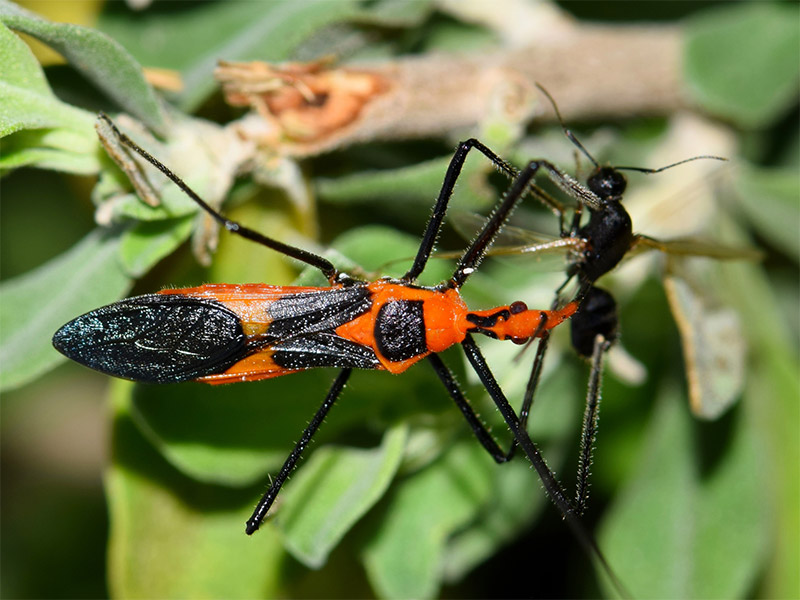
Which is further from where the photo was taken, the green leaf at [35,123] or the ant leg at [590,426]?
the ant leg at [590,426]

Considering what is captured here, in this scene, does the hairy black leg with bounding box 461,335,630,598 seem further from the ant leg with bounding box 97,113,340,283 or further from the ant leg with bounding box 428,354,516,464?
the ant leg with bounding box 97,113,340,283

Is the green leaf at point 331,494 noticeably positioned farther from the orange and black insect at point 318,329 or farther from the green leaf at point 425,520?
the green leaf at point 425,520

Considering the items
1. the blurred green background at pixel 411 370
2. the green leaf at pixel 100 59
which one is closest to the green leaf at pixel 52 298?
the blurred green background at pixel 411 370

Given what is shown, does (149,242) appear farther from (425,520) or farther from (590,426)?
(590,426)

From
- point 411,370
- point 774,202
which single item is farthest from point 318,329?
point 774,202

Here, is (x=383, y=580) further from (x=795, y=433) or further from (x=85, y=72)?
(x=85, y=72)

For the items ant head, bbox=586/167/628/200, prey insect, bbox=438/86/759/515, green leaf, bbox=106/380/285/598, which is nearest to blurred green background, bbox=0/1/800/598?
green leaf, bbox=106/380/285/598

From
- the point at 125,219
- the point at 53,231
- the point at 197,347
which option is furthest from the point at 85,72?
the point at 53,231
